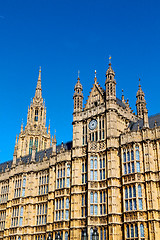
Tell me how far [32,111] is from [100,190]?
48.3m

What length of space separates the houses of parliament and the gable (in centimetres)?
18

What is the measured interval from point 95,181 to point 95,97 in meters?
16.0

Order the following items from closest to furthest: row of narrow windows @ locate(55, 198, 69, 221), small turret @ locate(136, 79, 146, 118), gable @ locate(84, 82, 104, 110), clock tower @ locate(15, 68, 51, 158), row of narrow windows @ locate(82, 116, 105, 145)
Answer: row of narrow windows @ locate(82, 116, 105, 145), row of narrow windows @ locate(55, 198, 69, 221), gable @ locate(84, 82, 104, 110), small turret @ locate(136, 79, 146, 118), clock tower @ locate(15, 68, 51, 158)

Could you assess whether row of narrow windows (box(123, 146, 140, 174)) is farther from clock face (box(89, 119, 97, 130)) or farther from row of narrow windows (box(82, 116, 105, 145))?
clock face (box(89, 119, 97, 130))

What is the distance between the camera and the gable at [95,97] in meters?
61.7

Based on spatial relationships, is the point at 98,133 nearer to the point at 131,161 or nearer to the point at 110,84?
the point at 131,161

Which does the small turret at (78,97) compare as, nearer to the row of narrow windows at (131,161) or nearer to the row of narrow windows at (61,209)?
the row of narrow windows at (131,161)

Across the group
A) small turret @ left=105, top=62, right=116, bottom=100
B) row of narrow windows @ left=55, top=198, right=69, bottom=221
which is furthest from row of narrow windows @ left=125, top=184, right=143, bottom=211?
small turret @ left=105, top=62, right=116, bottom=100

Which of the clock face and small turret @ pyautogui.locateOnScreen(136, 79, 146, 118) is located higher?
small turret @ pyautogui.locateOnScreen(136, 79, 146, 118)

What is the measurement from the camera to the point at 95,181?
2179 inches

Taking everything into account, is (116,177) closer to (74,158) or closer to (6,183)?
(74,158)

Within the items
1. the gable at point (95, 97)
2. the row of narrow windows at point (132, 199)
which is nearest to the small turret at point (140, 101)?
the gable at point (95, 97)

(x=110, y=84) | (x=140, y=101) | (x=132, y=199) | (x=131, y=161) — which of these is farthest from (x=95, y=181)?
(x=140, y=101)

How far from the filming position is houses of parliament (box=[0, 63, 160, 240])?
50125 millimetres
